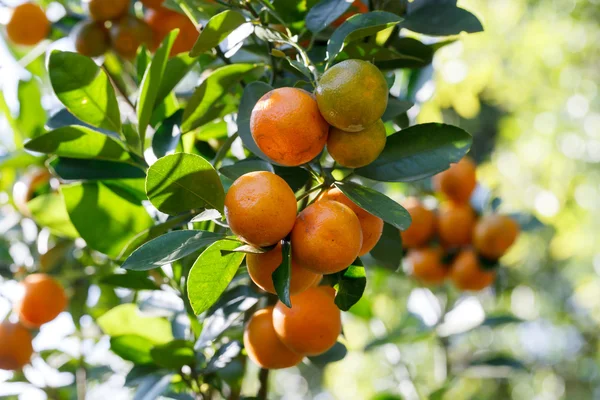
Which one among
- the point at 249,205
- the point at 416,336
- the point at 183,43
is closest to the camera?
the point at 249,205

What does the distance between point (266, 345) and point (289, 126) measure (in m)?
0.29

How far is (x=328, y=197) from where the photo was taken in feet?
1.98

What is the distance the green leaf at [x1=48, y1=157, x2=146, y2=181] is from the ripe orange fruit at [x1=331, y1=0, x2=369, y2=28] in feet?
1.07

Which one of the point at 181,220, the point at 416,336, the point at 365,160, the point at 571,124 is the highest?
the point at 365,160

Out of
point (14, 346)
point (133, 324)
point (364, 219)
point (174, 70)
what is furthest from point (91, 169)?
point (14, 346)

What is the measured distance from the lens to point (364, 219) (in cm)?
59

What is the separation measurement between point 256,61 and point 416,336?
28.7 inches

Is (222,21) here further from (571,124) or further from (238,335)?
(571,124)

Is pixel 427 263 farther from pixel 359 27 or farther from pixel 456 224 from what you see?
pixel 359 27

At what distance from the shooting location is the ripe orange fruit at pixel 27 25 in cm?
115

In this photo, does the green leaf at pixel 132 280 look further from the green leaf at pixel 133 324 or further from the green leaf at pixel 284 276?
the green leaf at pixel 284 276

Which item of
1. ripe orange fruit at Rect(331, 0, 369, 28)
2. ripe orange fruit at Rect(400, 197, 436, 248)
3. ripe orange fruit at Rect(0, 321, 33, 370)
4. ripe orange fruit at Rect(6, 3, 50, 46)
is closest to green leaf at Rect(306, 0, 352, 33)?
ripe orange fruit at Rect(331, 0, 369, 28)

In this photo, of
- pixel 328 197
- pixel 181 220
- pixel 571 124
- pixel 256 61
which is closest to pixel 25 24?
pixel 256 61

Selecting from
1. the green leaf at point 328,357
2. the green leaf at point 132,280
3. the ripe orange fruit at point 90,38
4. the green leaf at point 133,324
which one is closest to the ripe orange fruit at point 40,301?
the green leaf at point 133,324
